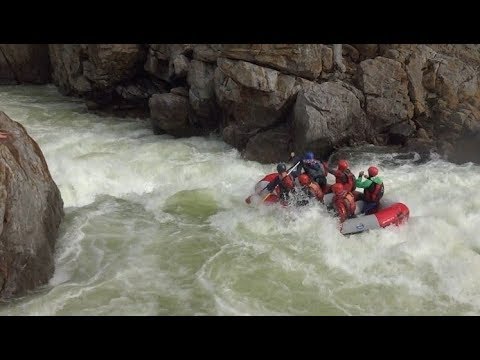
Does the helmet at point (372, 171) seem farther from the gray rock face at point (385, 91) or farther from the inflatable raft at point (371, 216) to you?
the gray rock face at point (385, 91)

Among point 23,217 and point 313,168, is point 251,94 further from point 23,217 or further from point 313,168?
point 23,217

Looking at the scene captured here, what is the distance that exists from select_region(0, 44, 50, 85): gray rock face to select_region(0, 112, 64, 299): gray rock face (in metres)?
11.8

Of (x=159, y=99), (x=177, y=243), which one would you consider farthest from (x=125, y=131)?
(x=177, y=243)

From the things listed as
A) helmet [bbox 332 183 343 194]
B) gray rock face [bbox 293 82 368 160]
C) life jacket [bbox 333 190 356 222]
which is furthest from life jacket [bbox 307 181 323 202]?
gray rock face [bbox 293 82 368 160]

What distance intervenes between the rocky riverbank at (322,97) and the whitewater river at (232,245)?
2.79ft

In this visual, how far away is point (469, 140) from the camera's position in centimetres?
1254

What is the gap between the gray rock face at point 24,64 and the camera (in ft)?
61.0

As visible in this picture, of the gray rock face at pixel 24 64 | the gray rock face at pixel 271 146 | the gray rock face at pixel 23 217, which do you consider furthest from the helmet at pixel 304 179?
the gray rock face at pixel 24 64

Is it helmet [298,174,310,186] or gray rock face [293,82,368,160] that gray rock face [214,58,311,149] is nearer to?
gray rock face [293,82,368,160]

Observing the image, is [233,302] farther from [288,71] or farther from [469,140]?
[469,140]

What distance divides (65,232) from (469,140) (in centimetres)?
1028

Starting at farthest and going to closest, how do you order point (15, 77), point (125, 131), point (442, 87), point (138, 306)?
point (15, 77), point (125, 131), point (442, 87), point (138, 306)

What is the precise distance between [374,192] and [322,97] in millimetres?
3776

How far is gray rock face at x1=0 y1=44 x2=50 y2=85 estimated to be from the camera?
1859 cm
